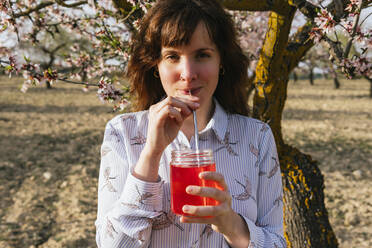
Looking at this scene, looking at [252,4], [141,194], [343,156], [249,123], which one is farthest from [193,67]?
[343,156]

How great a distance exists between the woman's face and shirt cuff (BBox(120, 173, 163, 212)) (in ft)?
1.48

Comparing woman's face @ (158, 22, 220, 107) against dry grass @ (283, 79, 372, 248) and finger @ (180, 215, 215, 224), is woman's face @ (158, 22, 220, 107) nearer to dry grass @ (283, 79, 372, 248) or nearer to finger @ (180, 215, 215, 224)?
finger @ (180, 215, 215, 224)

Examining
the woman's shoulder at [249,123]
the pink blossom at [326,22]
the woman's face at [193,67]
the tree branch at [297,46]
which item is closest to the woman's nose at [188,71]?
the woman's face at [193,67]

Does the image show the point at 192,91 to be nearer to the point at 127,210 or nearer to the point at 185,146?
the point at 185,146

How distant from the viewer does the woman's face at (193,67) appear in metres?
1.60

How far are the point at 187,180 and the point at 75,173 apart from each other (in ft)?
20.2

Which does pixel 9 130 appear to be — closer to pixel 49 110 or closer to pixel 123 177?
pixel 49 110

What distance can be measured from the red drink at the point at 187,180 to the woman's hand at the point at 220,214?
41mm

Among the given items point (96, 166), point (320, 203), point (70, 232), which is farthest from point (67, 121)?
point (320, 203)

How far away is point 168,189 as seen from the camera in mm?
1661

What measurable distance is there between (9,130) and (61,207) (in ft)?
20.7

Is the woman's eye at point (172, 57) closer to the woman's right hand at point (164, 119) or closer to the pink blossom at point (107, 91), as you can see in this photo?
the woman's right hand at point (164, 119)

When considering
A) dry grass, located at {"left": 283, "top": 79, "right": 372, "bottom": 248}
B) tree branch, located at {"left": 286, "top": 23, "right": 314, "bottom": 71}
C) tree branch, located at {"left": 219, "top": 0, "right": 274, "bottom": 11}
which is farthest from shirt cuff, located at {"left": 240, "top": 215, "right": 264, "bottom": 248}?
dry grass, located at {"left": 283, "top": 79, "right": 372, "bottom": 248}

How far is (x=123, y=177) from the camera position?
1605 millimetres
